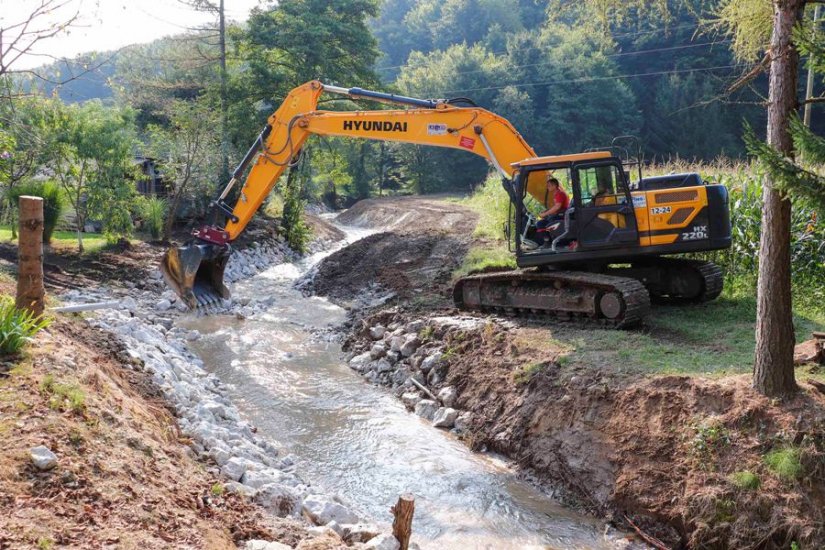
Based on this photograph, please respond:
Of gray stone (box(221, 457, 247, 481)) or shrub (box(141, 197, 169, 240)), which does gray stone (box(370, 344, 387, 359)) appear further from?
shrub (box(141, 197, 169, 240))

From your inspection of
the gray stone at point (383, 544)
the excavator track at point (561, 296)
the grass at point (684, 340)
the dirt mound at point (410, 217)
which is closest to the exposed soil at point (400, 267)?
the dirt mound at point (410, 217)

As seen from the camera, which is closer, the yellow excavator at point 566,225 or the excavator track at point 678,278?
the yellow excavator at point 566,225

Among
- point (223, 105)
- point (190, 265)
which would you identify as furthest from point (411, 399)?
point (223, 105)

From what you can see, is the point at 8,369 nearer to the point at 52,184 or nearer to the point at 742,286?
the point at 742,286

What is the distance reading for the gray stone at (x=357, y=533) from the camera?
215 inches

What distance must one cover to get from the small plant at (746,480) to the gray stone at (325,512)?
3330mm

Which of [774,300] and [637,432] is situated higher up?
[774,300]

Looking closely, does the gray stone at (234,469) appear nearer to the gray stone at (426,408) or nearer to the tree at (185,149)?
the gray stone at (426,408)

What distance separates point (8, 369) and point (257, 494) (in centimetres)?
234

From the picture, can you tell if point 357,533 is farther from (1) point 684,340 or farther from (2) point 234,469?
(1) point 684,340

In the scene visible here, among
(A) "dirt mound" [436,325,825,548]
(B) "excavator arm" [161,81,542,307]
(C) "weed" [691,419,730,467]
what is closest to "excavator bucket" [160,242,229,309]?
(B) "excavator arm" [161,81,542,307]

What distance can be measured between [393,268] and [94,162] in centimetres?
799

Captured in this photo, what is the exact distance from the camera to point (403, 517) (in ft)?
16.4

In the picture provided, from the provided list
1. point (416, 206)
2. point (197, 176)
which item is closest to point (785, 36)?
point (197, 176)
